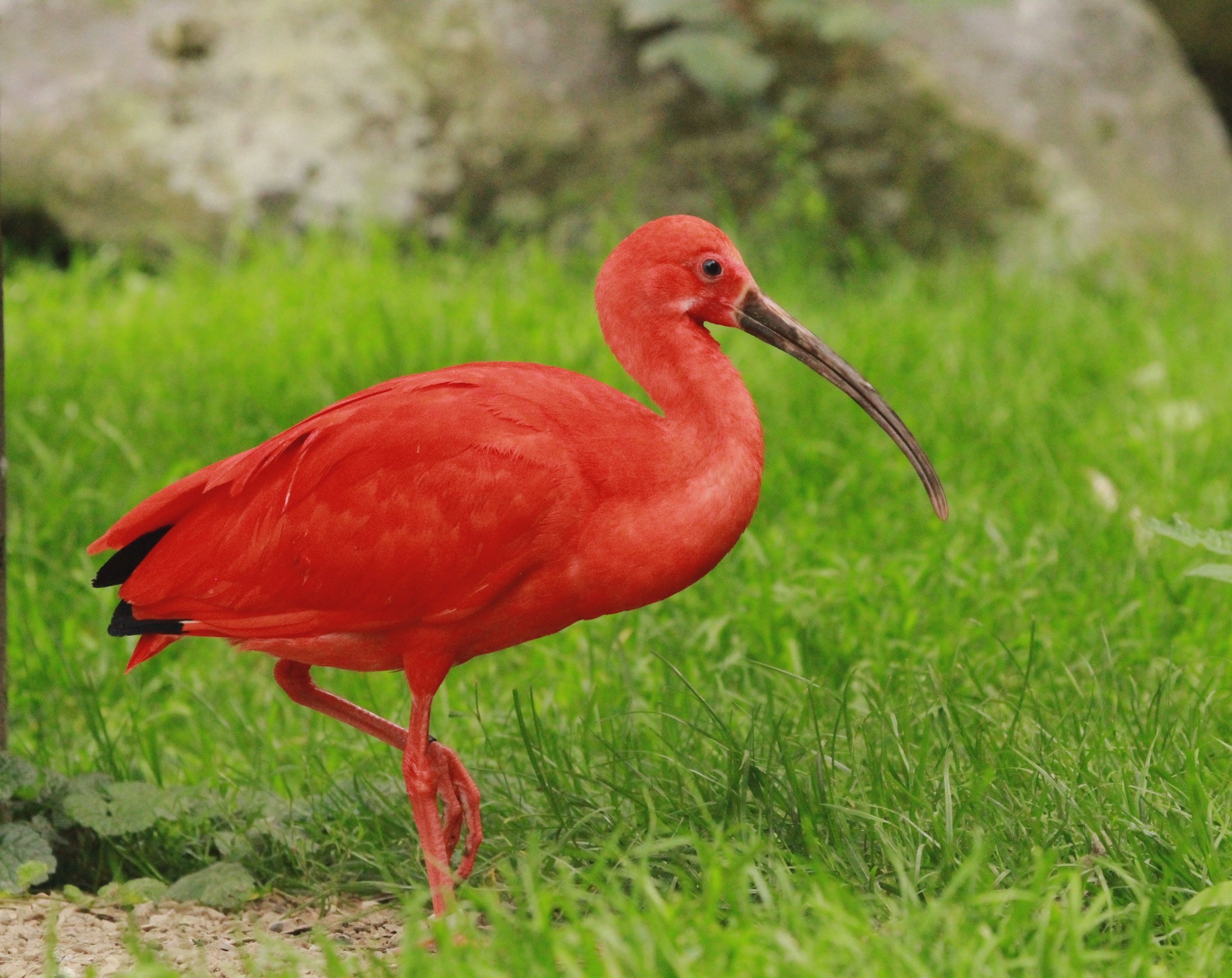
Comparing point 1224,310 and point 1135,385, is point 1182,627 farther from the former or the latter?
point 1224,310

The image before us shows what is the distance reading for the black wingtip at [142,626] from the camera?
3.08m

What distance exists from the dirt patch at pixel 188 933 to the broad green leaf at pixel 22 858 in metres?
0.06

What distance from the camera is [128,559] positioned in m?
3.23

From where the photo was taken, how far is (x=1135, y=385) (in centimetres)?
600

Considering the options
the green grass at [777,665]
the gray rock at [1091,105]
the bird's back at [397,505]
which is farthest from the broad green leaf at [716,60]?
the bird's back at [397,505]

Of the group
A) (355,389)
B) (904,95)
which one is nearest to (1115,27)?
(904,95)

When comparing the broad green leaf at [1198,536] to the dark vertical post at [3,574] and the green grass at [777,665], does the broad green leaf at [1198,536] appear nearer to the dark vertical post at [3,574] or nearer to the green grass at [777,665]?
the green grass at [777,665]

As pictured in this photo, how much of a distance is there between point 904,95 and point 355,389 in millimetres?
3393

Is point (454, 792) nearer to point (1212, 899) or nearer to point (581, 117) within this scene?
point (1212, 899)

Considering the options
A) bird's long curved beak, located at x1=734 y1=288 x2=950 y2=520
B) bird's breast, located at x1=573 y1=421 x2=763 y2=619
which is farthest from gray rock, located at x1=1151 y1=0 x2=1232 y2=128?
bird's breast, located at x1=573 y1=421 x2=763 y2=619

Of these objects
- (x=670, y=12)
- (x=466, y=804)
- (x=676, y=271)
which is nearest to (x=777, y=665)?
(x=466, y=804)

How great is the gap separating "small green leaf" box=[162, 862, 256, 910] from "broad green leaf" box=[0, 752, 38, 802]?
1.17ft

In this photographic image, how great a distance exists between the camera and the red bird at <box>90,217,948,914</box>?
9.07 ft

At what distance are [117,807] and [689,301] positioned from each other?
1569 mm
